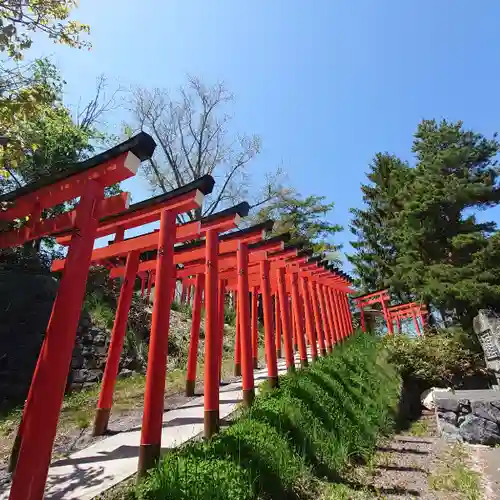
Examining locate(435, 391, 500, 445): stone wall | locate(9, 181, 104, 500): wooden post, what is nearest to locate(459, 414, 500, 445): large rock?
locate(435, 391, 500, 445): stone wall

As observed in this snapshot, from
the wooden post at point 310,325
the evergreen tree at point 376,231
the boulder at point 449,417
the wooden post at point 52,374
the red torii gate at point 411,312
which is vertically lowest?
the boulder at point 449,417

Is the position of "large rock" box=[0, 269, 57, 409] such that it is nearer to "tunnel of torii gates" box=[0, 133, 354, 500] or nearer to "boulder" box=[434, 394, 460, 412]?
"tunnel of torii gates" box=[0, 133, 354, 500]

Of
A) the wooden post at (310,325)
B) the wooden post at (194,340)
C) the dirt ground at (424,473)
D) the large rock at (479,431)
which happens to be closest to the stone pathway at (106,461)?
the wooden post at (194,340)

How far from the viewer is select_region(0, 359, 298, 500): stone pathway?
353 centimetres

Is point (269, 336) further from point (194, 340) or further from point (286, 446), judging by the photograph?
point (286, 446)

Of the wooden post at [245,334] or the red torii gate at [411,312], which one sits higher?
the red torii gate at [411,312]

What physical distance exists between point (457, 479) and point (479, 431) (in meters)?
3.43

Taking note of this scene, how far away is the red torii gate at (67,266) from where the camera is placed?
107 inches

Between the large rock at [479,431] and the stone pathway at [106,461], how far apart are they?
6136 millimetres

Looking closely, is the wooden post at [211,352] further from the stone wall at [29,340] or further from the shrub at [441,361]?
the shrub at [441,361]

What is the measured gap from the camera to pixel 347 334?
18.6 m

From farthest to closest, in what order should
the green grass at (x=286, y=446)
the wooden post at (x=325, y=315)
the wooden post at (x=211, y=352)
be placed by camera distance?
the wooden post at (x=325, y=315)
the wooden post at (x=211, y=352)
the green grass at (x=286, y=446)

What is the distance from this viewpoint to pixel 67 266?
3211 millimetres

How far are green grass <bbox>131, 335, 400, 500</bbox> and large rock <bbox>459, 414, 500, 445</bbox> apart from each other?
1.72 m
